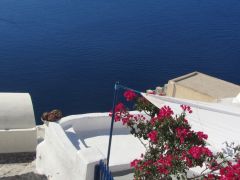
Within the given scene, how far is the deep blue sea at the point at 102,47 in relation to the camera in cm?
3728

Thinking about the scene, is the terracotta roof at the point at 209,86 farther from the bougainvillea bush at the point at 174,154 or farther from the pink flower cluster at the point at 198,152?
the pink flower cluster at the point at 198,152

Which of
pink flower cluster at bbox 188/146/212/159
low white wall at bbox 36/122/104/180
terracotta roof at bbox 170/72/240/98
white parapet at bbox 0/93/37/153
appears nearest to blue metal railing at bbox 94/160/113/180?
low white wall at bbox 36/122/104/180

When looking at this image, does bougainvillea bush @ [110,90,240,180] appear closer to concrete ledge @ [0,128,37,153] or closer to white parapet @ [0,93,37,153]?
white parapet @ [0,93,37,153]

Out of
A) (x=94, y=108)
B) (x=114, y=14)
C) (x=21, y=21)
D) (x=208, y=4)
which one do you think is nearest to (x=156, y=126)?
(x=94, y=108)

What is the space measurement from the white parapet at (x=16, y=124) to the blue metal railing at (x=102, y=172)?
19.3ft

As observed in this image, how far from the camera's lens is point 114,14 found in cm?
6147

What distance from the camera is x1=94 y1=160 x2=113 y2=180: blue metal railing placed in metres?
8.24

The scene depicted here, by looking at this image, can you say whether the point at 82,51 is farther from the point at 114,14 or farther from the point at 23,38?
the point at 114,14

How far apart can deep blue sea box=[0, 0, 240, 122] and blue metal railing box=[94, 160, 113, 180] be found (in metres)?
24.1

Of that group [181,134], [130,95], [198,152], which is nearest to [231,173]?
[198,152]

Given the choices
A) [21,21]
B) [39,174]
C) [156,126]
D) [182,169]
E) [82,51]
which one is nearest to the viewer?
[182,169]

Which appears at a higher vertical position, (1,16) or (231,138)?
(1,16)

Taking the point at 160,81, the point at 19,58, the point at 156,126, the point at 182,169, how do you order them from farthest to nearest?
1. the point at 19,58
2. the point at 160,81
3. the point at 156,126
4. the point at 182,169

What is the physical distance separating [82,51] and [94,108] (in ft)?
43.8
